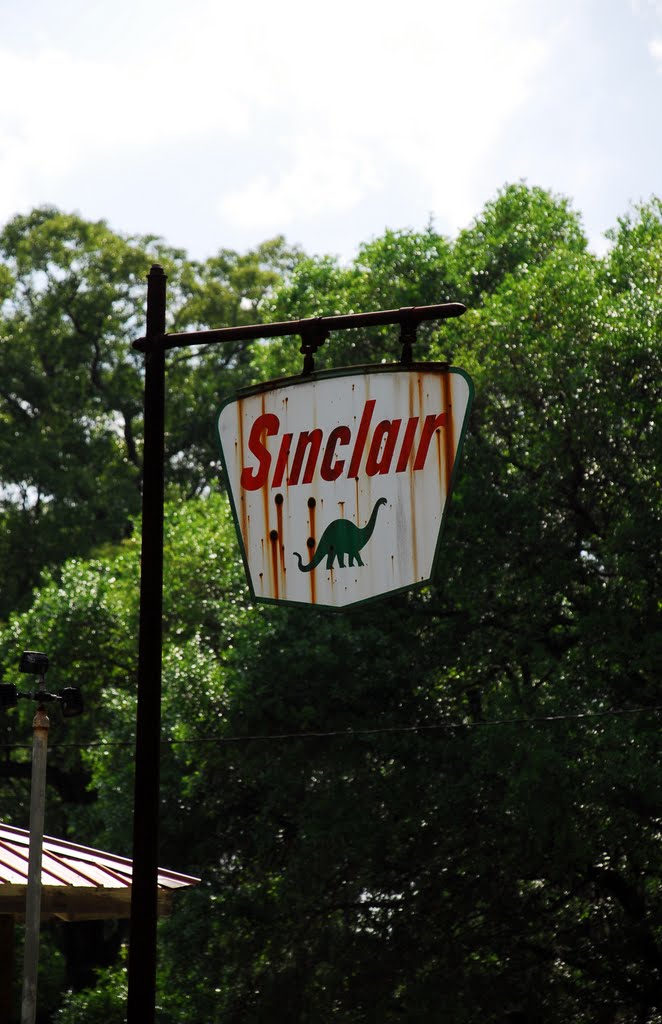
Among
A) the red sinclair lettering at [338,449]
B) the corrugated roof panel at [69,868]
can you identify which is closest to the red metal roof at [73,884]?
the corrugated roof panel at [69,868]

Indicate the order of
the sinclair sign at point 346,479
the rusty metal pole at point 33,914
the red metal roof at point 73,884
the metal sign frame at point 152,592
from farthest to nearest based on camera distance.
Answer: the red metal roof at point 73,884 < the rusty metal pole at point 33,914 < the metal sign frame at point 152,592 < the sinclair sign at point 346,479

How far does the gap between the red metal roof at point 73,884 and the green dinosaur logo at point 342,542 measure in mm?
3999

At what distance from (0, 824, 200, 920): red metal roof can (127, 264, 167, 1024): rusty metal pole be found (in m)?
2.05

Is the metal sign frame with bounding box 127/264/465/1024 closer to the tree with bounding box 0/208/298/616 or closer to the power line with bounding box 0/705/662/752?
the power line with bounding box 0/705/662/752

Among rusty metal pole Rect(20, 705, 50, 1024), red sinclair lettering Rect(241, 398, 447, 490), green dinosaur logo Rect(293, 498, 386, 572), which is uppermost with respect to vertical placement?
red sinclair lettering Rect(241, 398, 447, 490)

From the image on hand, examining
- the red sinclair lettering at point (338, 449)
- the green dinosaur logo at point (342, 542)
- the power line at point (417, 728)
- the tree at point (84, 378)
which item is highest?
the tree at point (84, 378)

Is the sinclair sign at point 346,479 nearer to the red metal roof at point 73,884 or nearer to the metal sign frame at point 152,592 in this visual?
the metal sign frame at point 152,592

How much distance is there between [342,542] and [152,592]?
1635mm

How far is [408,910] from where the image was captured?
62.6 ft

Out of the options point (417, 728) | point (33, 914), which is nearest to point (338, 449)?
point (33, 914)

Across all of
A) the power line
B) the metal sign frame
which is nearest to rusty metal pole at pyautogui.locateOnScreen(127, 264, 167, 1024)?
the metal sign frame

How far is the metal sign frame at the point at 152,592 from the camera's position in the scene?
7.09m

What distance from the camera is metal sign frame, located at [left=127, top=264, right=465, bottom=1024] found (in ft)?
23.2

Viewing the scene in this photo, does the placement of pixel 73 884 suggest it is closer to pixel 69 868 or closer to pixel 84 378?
pixel 69 868
